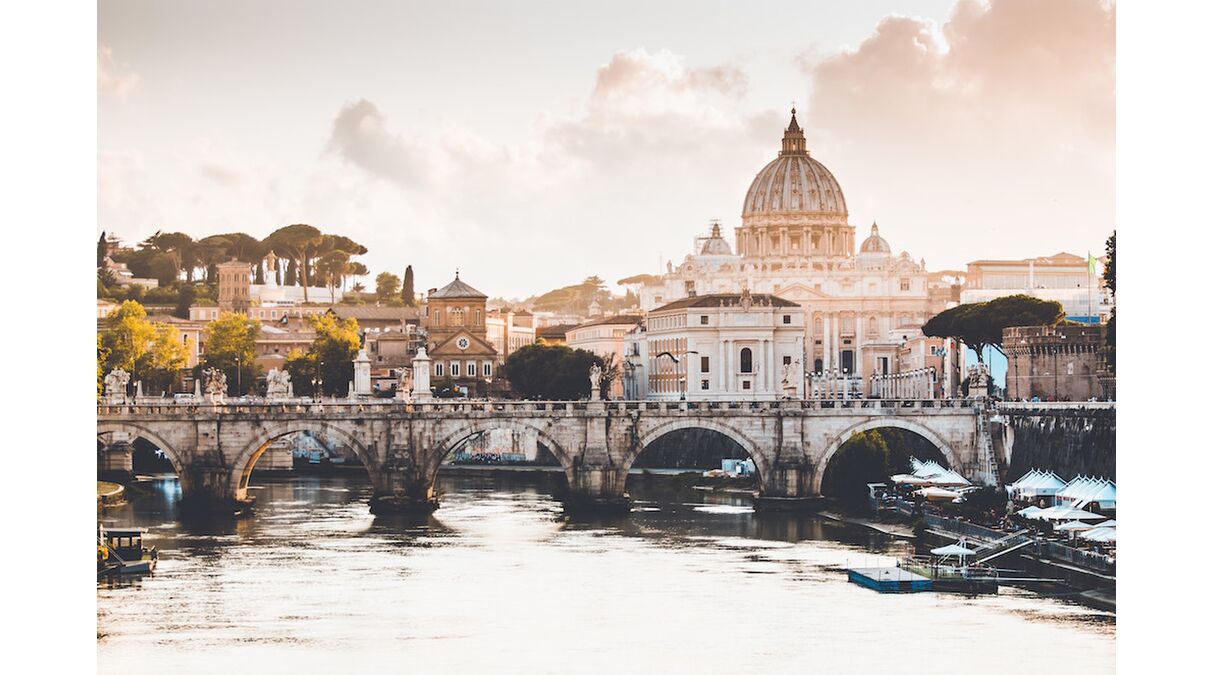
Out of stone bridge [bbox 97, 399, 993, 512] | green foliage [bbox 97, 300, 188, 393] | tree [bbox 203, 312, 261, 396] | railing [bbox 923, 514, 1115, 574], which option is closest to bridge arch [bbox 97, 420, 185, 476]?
stone bridge [bbox 97, 399, 993, 512]

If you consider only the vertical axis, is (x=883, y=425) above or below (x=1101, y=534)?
above

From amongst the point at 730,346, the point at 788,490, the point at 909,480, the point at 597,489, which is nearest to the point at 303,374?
the point at 730,346

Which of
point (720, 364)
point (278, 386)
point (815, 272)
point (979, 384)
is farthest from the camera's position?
point (815, 272)

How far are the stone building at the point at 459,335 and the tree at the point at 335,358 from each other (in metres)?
7.50

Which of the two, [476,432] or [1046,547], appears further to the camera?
[476,432]

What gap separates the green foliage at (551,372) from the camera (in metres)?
50.5

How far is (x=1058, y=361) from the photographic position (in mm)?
34438

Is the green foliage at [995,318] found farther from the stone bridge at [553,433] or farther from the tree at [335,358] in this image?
the tree at [335,358]

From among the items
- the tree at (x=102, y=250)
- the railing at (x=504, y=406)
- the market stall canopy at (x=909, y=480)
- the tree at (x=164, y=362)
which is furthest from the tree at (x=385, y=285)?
the market stall canopy at (x=909, y=480)

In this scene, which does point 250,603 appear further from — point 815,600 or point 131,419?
point 131,419

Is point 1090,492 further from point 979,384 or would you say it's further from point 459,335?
point 459,335

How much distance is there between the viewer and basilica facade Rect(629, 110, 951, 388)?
74125 mm

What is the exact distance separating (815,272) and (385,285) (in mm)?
16771
